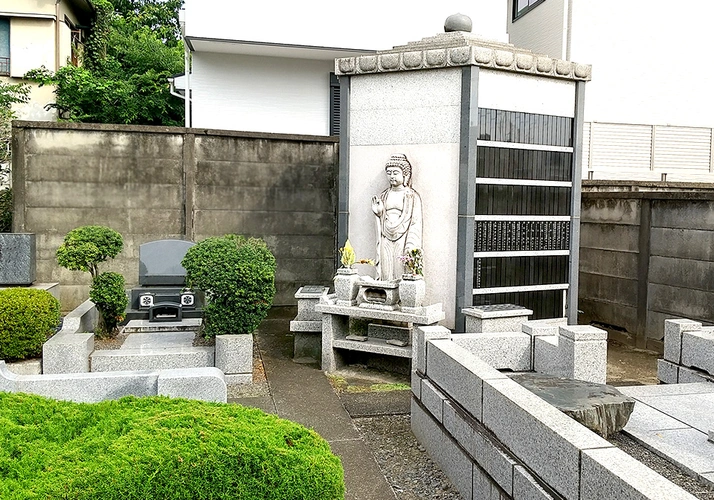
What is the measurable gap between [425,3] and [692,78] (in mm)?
6825

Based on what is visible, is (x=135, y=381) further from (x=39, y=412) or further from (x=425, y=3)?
(x=425, y=3)

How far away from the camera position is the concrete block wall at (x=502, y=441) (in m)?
3.15

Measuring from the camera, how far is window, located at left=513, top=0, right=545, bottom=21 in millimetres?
16309

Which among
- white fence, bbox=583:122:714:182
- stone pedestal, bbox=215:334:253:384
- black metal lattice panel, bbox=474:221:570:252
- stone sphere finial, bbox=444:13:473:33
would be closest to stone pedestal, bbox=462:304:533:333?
black metal lattice panel, bbox=474:221:570:252

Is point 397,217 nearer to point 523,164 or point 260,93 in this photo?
point 523,164

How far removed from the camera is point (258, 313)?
25.8 ft

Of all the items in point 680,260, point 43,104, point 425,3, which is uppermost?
point 425,3

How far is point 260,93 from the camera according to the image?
48.5 ft

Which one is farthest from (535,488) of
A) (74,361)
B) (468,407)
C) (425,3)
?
(425,3)

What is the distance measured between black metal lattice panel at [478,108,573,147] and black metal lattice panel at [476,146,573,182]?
0.54 ft

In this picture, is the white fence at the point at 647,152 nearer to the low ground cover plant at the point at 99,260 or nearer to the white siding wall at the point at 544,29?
the white siding wall at the point at 544,29

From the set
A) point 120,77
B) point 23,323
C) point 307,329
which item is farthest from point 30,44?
point 307,329

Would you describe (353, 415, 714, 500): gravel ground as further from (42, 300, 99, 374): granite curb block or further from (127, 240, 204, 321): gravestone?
(127, 240, 204, 321): gravestone

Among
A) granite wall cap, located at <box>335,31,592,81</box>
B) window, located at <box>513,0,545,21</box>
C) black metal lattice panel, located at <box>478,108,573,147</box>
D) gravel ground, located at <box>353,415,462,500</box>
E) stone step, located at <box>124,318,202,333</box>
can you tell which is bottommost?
gravel ground, located at <box>353,415,462,500</box>
